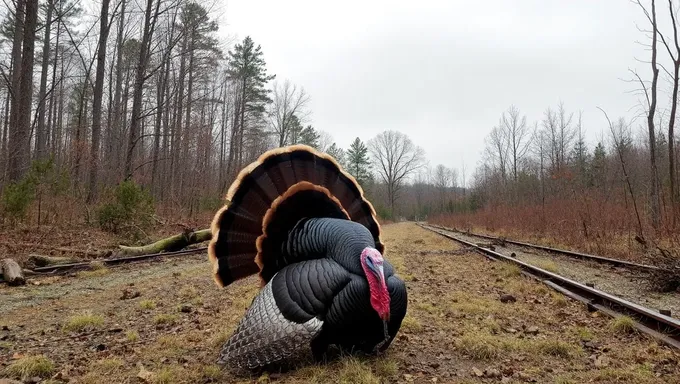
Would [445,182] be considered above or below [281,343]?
above

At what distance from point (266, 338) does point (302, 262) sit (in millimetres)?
712

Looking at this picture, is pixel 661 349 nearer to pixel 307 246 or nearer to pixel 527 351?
pixel 527 351

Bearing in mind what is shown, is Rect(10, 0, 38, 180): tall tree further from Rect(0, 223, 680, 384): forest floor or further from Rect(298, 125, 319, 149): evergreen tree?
Rect(298, 125, 319, 149): evergreen tree

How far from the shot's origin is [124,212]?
1309cm

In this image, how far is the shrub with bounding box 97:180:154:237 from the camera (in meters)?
12.9

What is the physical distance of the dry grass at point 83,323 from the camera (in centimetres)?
Result: 477

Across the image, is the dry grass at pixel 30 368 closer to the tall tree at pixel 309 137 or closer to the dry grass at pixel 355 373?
the dry grass at pixel 355 373

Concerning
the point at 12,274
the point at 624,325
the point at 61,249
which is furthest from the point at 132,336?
the point at 61,249

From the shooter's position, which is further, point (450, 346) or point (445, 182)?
point (445, 182)

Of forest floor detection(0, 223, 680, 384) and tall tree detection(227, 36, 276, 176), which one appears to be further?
tall tree detection(227, 36, 276, 176)

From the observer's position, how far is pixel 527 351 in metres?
4.07

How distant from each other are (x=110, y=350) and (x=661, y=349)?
5.19 metres

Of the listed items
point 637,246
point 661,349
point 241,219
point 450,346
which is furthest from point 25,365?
point 637,246

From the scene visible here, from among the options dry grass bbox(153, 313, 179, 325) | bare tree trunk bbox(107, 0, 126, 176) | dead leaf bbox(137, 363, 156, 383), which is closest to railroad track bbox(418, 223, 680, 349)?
dead leaf bbox(137, 363, 156, 383)
